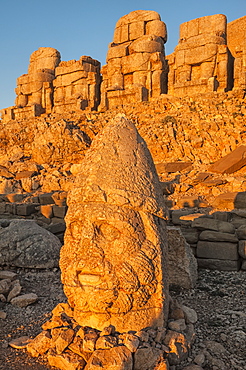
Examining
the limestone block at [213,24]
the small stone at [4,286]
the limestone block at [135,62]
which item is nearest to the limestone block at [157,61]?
the limestone block at [135,62]

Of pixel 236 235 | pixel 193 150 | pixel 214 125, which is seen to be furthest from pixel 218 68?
pixel 236 235

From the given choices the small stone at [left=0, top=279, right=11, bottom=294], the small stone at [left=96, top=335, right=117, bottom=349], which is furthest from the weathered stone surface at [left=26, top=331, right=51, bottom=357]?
the small stone at [left=0, top=279, right=11, bottom=294]

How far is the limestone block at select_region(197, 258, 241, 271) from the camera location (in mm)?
4879

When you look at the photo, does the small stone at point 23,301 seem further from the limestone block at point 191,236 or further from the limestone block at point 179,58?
the limestone block at point 179,58

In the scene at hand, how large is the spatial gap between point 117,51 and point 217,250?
20.6 meters

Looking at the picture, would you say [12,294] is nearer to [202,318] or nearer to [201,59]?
[202,318]

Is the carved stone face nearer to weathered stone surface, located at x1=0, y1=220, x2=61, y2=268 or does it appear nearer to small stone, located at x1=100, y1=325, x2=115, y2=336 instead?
small stone, located at x1=100, y1=325, x2=115, y2=336

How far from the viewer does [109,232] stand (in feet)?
8.32

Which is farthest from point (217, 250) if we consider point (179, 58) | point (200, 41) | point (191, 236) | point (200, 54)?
point (200, 41)

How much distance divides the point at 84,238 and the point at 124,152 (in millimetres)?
859

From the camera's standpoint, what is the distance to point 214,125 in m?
14.2

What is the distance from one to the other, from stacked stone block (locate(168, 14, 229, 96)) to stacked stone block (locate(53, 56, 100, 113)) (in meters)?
6.28

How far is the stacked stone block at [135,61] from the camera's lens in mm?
A: 21000

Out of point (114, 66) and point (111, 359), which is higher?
point (114, 66)
